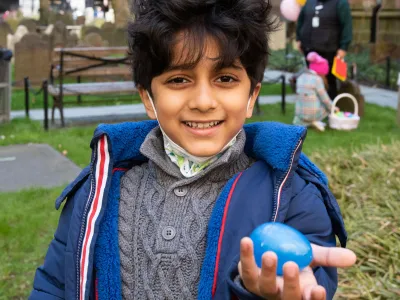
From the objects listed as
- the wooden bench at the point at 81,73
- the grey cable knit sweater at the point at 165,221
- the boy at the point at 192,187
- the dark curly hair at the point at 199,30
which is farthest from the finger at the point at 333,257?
the wooden bench at the point at 81,73

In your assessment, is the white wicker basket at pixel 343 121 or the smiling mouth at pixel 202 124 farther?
the white wicker basket at pixel 343 121

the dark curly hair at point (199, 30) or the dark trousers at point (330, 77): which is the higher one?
the dark curly hair at point (199, 30)

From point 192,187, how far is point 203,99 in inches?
10.9

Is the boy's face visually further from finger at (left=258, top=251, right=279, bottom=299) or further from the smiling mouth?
finger at (left=258, top=251, right=279, bottom=299)

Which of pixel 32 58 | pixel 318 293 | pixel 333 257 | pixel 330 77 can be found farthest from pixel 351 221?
pixel 32 58

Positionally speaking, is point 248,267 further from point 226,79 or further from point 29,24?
point 29,24

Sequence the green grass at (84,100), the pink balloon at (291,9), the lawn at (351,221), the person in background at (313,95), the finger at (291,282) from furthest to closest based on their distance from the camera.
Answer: the green grass at (84,100) < the pink balloon at (291,9) < the person in background at (313,95) < the lawn at (351,221) < the finger at (291,282)

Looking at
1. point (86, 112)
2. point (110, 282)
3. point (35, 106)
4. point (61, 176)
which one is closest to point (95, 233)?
point (110, 282)

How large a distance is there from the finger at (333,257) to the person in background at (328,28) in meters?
8.14

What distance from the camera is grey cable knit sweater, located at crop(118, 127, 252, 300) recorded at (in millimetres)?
1812

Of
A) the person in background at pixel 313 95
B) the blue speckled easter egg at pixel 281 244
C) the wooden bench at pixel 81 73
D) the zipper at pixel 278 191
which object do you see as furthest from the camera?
the wooden bench at pixel 81 73

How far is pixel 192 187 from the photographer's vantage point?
76.0 inches

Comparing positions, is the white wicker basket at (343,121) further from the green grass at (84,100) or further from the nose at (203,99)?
the nose at (203,99)

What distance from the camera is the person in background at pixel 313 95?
8.94 metres
